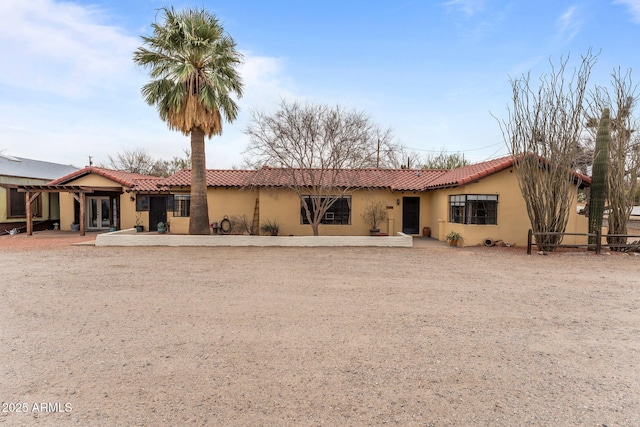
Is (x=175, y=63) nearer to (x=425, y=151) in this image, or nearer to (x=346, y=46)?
(x=346, y=46)

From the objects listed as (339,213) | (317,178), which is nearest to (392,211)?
(339,213)

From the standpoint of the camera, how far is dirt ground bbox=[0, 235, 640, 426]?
314 centimetres

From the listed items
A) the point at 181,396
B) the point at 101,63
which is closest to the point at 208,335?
the point at 181,396

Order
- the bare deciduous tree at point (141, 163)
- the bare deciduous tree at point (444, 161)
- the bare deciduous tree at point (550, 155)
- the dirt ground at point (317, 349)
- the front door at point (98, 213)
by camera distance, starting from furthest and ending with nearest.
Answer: the bare deciduous tree at point (141, 163)
the bare deciduous tree at point (444, 161)
the front door at point (98, 213)
the bare deciduous tree at point (550, 155)
the dirt ground at point (317, 349)

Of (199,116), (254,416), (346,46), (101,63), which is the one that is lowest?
(254,416)

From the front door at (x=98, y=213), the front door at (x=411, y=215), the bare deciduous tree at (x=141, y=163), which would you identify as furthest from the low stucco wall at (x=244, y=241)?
the bare deciduous tree at (x=141, y=163)

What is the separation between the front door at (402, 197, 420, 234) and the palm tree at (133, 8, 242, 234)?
11018mm

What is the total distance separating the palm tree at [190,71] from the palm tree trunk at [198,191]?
5 cm

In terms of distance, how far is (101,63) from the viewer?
14188 mm

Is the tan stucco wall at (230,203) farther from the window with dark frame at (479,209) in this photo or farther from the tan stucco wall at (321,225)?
the window with dark frame at (479,209)

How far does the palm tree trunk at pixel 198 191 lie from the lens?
51.8 ft

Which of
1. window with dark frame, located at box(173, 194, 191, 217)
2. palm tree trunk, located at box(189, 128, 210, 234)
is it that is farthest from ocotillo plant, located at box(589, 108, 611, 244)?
window with dark frame, located at box(173, 194, 191, 217)

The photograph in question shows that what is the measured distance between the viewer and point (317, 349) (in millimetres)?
4484

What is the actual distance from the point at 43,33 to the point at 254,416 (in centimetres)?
1520
